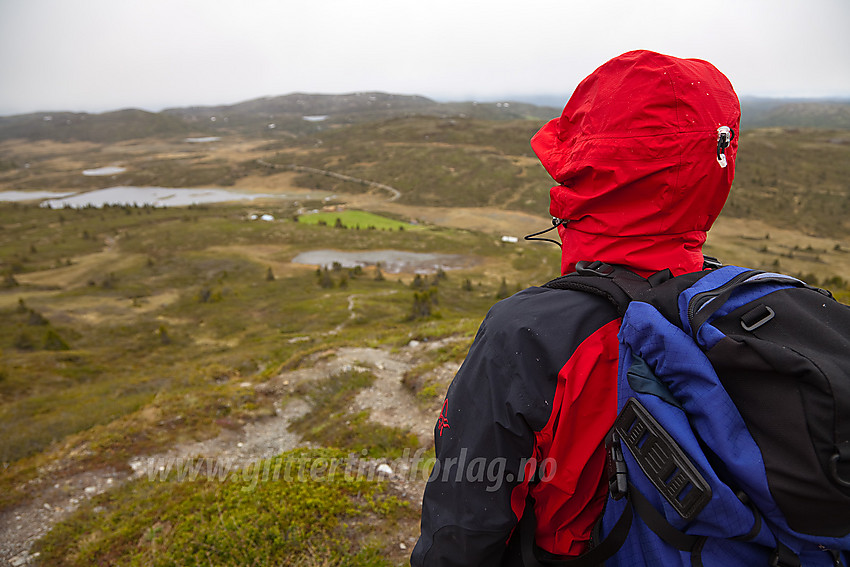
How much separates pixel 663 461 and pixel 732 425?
231mm

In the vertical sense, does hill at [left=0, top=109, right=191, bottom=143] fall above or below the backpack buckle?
above

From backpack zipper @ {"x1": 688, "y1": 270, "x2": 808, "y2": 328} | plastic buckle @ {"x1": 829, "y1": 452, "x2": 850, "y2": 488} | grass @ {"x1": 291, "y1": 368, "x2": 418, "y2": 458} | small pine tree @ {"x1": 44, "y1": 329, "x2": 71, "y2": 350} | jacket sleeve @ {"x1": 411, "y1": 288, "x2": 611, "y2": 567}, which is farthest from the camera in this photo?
small pine tree @ {"x1": 44, "y1": 329, "x2": 71, "y2": 350}

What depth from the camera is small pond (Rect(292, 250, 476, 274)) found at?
39438 millimetres

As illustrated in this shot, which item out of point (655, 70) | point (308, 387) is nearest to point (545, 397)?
point (655, 70)

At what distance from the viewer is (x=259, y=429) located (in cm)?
823

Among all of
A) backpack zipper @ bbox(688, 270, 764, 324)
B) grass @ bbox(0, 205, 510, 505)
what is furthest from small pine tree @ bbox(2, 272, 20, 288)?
backpack zipper @ bbox(688, 270, 764, 324)

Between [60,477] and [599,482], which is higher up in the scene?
[599,482]

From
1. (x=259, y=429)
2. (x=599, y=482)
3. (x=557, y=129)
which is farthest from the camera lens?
(x=259, y=429)

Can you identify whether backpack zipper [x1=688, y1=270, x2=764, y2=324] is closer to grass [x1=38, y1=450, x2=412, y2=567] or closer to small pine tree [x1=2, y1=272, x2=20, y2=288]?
grass [x1=38, y1=450, x2=412, y2=567]

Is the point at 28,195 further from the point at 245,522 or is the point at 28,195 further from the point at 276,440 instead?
the point at 245,522

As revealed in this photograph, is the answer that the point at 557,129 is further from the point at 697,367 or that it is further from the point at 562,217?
the point at 697,367

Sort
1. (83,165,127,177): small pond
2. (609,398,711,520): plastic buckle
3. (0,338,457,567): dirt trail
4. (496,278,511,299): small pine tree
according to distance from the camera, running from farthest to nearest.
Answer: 1. (83,165,127,177): small pond
2. (496,278,511,299): small pine tree
3. (0,338,457,567): dirt trail
4. (609,398,711,520): plastic buckle

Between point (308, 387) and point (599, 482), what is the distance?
29.1ft

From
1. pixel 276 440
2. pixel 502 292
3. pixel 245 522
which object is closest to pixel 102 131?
pixel 502 292
